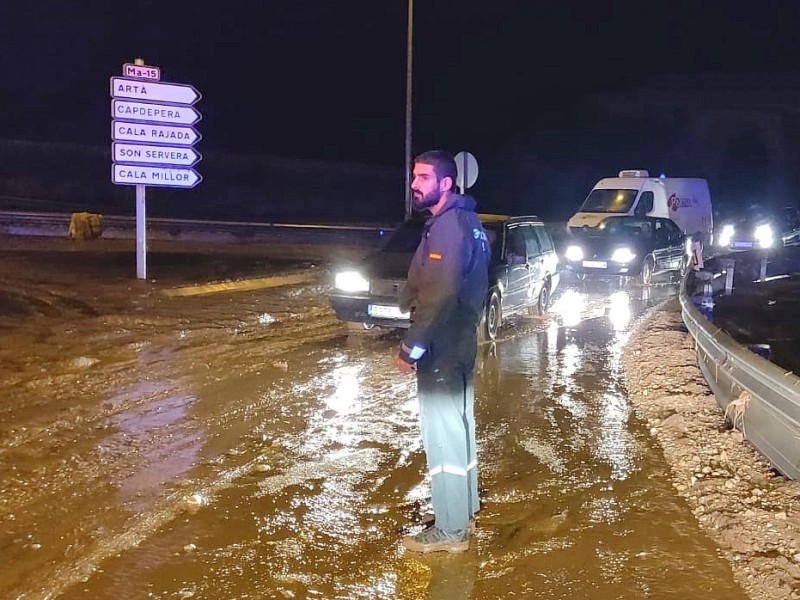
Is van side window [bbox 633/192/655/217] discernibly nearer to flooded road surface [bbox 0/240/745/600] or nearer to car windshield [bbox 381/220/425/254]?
car windshield [bbox 381/220/425/254]

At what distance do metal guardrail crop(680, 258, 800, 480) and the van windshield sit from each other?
48.7ft

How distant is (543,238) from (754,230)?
17.2 m

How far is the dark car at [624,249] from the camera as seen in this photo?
19.1 m

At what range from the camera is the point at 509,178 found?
58.6m

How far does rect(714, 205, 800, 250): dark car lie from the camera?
28.6m

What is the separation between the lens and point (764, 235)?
28766mm

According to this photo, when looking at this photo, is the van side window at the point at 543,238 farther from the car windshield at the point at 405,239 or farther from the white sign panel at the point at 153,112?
the white sign panel at the point at 153,112

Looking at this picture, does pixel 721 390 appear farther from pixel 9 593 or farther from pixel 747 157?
pixel 747 157

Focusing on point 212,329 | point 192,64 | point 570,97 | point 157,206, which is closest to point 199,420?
point 212,329

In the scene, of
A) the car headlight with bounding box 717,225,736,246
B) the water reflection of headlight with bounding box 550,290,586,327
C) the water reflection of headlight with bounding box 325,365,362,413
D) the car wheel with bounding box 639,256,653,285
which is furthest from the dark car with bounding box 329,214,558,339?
the car headlight with bounding box 717,225,736,246

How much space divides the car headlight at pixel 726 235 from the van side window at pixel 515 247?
1749cm

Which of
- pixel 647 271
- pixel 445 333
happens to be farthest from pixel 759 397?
pixel 647 271

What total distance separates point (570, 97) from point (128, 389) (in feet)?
211

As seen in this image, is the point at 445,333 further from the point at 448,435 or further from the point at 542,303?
the point at 542,303
